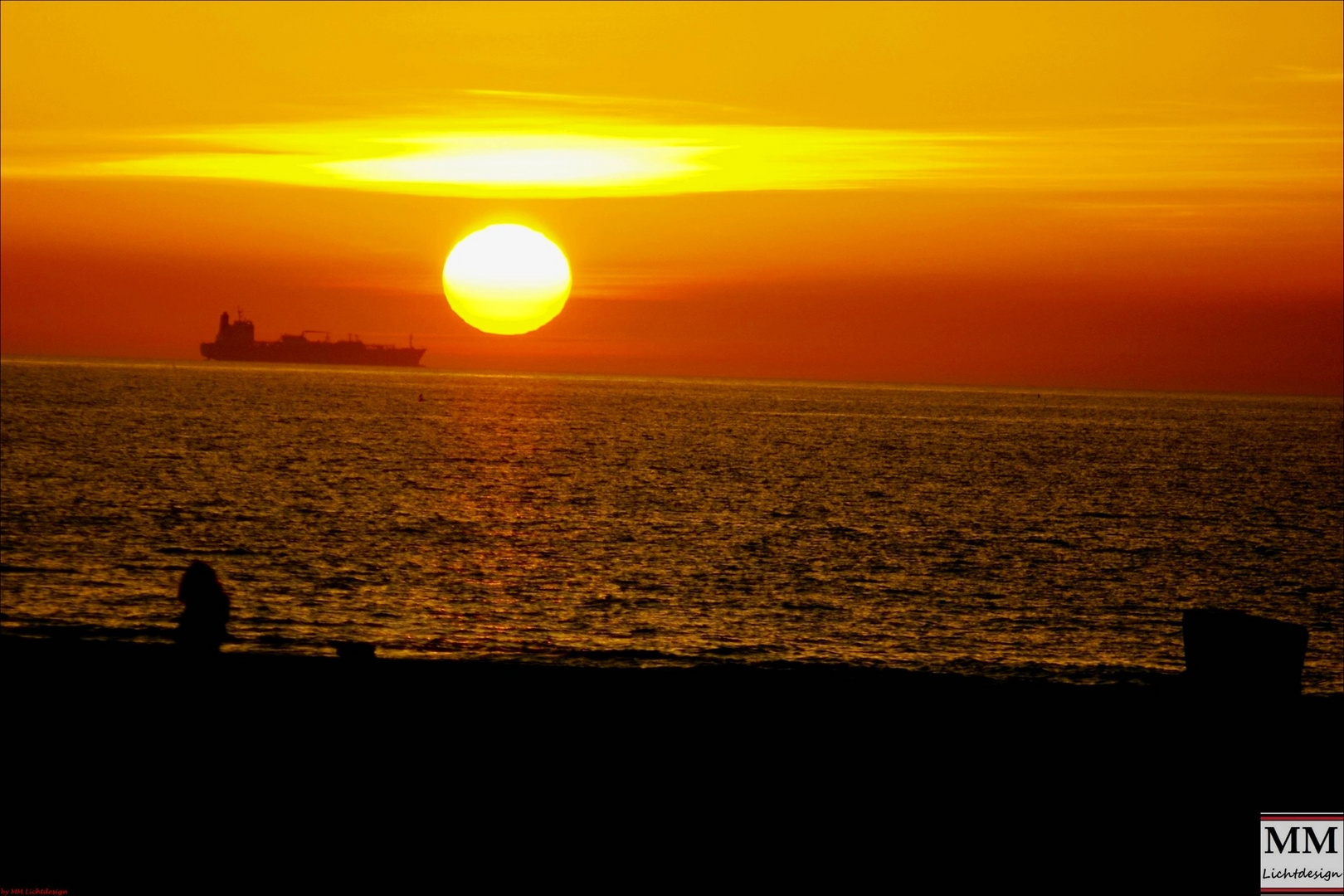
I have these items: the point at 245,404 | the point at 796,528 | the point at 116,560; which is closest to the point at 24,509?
the point at 116,560

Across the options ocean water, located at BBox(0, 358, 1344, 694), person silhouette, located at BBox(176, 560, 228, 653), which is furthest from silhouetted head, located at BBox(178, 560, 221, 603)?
ocean water, located at BBox(0, 358, 1344, 694)

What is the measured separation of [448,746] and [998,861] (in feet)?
14.0

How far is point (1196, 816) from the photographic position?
871cm

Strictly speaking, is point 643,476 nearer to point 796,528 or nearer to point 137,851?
point 796,528

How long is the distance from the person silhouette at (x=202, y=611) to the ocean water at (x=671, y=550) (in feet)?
49.8

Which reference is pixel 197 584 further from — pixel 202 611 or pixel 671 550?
pixel 671 550

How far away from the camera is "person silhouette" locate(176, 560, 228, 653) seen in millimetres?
9914

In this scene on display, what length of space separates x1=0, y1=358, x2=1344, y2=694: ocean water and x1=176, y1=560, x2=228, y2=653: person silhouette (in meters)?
15.2

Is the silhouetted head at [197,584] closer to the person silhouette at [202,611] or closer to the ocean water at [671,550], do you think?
the person silhouette at [202,611]

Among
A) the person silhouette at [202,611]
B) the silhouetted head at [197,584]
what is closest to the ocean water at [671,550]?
the person silhouette at [202,611]

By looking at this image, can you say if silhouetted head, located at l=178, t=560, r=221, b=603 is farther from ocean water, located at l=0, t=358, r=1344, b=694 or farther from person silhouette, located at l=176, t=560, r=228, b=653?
ocean water, located at l=0, t=358, r=1344, b=694

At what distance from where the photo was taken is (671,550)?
155ft

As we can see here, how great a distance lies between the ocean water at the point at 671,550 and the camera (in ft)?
101

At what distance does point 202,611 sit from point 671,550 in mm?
37436
